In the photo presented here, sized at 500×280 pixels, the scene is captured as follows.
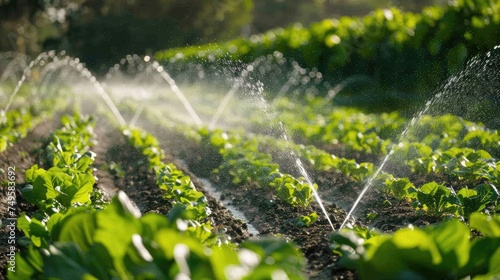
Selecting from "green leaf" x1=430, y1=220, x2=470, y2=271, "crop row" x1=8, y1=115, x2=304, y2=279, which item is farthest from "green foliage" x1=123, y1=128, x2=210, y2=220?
"green leaf" x1=430, y1=220, x2=470, y2=271

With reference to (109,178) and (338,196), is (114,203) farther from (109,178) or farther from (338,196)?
A: (109,178)

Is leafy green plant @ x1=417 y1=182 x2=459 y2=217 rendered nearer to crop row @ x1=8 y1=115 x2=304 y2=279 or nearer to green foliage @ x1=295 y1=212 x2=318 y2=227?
green foliage @ x1=295 y1=212 x2=318 y2=227

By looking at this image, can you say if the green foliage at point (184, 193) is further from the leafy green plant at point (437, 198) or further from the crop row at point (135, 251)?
the leafy green plant at point (437, 198)

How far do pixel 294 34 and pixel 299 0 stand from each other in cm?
4403

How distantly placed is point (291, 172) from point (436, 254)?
4.18 metres

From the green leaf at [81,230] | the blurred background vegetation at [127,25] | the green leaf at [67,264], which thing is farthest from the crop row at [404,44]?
the blurred background vegetation at [127,25]

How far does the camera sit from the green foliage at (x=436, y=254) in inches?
82.3

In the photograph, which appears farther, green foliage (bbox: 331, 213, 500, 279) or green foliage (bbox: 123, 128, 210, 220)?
green foliage (bbox: 123, 128, 210, 220)

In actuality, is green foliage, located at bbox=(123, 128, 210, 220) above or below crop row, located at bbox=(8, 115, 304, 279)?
above

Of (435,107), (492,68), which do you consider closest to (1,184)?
(435,107)

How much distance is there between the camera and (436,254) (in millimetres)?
2184

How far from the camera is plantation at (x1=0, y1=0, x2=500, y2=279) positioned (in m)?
2.25

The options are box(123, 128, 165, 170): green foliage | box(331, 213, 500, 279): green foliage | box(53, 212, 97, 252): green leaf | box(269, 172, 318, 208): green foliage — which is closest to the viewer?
box(331, 213, 500, 279): green foliage

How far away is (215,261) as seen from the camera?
76.0 inches
